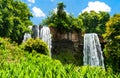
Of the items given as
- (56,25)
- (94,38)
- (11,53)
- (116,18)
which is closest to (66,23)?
(56,25)

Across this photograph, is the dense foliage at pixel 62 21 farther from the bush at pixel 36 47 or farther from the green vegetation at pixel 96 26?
the bush at pixel 36 47

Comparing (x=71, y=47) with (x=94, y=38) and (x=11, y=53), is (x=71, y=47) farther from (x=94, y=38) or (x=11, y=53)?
(x=11, y=53)

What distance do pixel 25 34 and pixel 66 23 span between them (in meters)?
6.16

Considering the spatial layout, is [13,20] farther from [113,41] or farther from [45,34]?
[113,41]

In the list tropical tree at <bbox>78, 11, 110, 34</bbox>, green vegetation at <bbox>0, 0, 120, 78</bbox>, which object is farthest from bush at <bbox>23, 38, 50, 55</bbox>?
tropical tree at <bbox>78, 11, 110, 34</bbox>

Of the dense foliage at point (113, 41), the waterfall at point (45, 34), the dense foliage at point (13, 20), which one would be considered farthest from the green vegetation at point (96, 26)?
the dense foliage at point (13, 20)

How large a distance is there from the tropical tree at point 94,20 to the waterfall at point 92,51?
2522 cm

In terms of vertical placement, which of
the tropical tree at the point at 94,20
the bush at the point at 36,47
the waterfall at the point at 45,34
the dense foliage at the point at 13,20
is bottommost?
the bush at the point at 36,47

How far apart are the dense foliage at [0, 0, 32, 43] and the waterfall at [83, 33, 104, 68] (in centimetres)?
704

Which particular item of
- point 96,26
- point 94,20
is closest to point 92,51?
point 96,26

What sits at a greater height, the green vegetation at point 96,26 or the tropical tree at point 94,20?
the tropical tree at point 94,20

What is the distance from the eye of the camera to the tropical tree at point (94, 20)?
6819 cm

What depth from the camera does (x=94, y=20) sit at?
2785 inches

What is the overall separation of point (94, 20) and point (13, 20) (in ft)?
104
